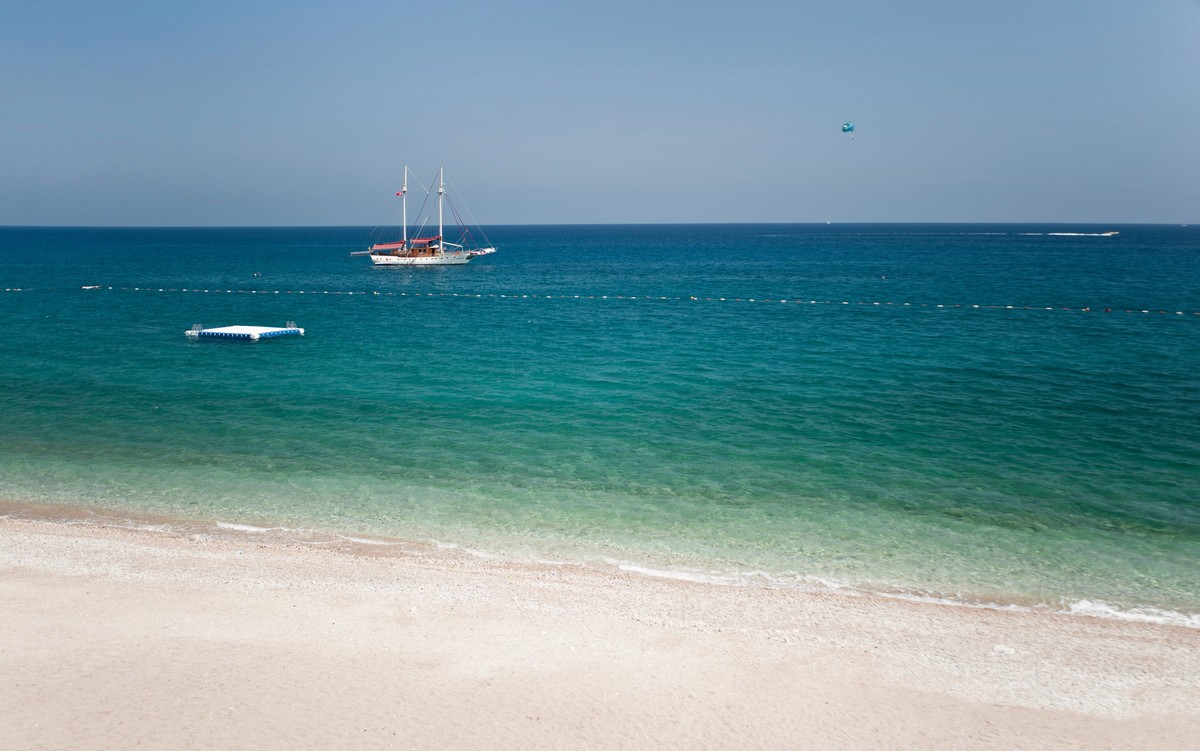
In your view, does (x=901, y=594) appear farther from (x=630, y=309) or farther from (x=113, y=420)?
(x=630, y=309)

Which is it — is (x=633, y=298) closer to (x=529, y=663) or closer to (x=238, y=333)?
(x=238, y=333)

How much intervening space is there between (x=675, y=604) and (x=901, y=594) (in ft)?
11.6

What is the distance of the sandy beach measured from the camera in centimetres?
858

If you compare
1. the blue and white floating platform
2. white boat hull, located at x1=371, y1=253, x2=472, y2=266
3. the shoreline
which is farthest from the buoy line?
the shoreline

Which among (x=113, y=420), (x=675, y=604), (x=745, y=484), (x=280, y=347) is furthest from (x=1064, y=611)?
(x=280, y=347)

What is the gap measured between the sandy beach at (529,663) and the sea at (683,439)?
1.45 m

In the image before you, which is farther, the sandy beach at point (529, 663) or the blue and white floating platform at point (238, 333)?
the blue and white floating platform at point (238, 333)

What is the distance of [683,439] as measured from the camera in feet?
68.9

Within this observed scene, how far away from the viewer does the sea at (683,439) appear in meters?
14.0

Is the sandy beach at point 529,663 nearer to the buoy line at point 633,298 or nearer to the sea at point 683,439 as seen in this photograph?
the sea at point 683,439

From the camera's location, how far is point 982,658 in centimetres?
1023

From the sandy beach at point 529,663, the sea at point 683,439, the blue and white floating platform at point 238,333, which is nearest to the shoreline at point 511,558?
the sea at point 683,439

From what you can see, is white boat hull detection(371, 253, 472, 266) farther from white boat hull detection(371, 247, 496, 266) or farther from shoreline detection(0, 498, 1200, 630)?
shoreline detection(0, 498, 1200, 630)

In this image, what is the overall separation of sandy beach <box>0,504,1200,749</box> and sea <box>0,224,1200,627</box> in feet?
4.74
